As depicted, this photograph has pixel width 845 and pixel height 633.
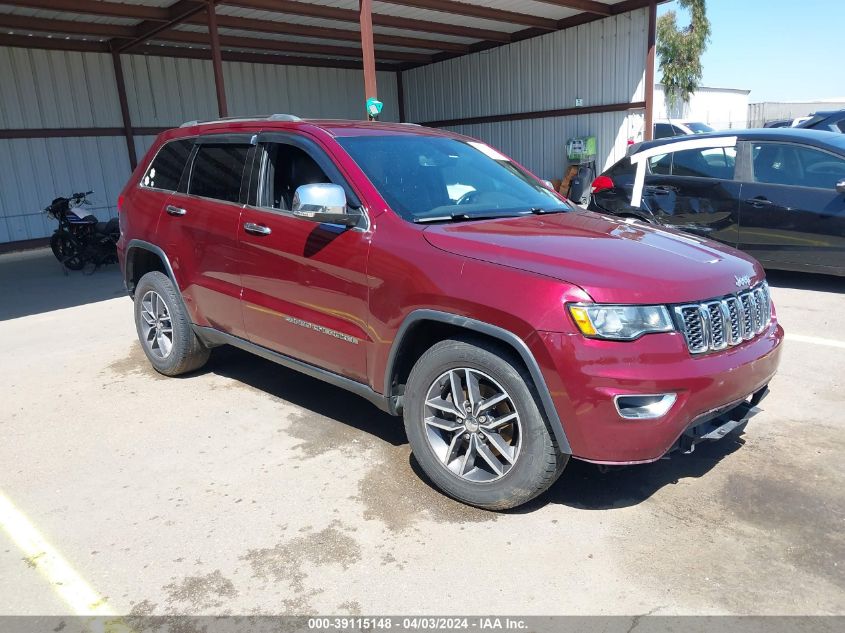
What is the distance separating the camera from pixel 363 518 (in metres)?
3.17

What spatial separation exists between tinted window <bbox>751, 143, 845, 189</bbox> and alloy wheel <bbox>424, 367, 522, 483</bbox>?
5.60 metres

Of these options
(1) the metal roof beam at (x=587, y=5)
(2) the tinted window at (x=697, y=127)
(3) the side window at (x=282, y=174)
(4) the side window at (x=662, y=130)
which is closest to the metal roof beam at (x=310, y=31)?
(1) the metal roof beam at (x=587, y=5)

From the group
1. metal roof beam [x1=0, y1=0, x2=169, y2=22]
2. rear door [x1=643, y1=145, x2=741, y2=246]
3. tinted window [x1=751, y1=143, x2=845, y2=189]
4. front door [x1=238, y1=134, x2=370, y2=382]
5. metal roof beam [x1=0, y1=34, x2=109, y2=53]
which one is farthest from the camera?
metal roof beam [x1=0, y1=34, x2=109, y2=53]

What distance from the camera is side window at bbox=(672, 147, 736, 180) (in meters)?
7.43

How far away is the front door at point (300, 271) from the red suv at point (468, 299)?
11 mm

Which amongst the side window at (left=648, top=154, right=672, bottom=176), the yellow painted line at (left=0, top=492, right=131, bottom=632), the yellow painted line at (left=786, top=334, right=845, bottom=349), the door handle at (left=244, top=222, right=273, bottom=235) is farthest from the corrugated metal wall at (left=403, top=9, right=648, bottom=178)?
the yellow painted line at (left=0, top=492, right=131, bottom=632)

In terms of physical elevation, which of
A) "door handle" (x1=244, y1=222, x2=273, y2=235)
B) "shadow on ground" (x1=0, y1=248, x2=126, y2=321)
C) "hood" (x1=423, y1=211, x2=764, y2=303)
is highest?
"door handle" (x1=244, y1=222, x2=273, y2=235)

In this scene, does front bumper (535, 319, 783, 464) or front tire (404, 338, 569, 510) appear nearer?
front bumper (535, 319, 783, 464)

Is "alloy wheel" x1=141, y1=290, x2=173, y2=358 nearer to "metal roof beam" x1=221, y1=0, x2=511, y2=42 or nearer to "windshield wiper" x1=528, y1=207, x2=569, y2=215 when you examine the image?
"windshield wiper" x1=528, y1=207, x2=569, y2=215

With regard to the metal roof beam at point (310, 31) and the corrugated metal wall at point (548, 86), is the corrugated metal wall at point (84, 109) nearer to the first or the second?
the metal roof beam at point (310, 31)

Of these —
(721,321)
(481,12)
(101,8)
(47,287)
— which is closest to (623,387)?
(721,321)

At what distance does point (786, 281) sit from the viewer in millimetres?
7676

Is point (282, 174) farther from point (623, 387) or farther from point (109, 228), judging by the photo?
point (109, 228)

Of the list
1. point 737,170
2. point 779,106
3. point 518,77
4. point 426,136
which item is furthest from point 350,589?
point 779,106
